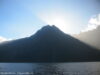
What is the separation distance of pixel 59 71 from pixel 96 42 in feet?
2.20

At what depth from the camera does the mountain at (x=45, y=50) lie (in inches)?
120

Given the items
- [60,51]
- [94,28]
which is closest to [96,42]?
[94,28]

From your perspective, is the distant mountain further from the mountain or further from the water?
the water

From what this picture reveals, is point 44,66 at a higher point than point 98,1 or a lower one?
lower

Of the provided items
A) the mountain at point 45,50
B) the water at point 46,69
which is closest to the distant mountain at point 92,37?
the mountain at point 45,50

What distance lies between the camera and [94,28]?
10.4ft

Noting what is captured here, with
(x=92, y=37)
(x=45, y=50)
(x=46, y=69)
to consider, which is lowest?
(x=46, y=69)

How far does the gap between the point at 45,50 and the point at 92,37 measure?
27.7 inches

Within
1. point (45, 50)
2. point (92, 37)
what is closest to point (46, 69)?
point (45, 50)

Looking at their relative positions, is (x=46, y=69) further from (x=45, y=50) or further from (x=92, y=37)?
(x=92, y=37)

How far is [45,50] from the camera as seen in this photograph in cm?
309

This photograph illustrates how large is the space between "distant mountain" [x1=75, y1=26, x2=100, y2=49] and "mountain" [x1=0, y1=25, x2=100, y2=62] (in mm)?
65

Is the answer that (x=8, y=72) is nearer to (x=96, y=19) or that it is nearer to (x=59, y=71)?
(x=59, y=71)

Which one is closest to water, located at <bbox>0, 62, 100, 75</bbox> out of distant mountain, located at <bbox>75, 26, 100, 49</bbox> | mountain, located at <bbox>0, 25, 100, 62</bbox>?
mountain, located at <bbox>0, 25, 100, 62</bbox>
